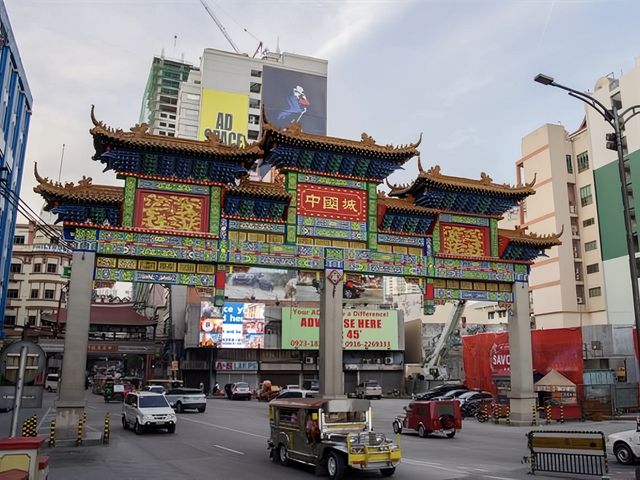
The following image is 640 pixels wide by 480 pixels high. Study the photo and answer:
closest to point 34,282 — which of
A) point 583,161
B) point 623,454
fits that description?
point 583,161

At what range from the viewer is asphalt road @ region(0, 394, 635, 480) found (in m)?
14.2

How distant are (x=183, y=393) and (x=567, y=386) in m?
23.4

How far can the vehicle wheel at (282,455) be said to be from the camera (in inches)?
615

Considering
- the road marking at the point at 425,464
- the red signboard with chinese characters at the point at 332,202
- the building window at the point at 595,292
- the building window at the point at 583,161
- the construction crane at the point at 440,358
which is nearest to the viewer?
the road marking at the point at 425,464

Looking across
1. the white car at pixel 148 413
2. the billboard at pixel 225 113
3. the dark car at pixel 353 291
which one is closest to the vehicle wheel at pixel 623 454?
the white car at pixel 148 413

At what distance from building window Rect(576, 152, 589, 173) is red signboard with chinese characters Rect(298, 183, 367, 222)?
1958 inches

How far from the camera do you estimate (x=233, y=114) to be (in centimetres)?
9969

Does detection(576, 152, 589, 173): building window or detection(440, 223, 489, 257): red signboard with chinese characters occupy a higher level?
detection(576, 152, 589, 173): building window

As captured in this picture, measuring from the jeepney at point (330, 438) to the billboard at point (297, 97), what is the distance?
8595 cm

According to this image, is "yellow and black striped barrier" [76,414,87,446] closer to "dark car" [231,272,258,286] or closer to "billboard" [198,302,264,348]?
"billboard" [198,302,264,348]

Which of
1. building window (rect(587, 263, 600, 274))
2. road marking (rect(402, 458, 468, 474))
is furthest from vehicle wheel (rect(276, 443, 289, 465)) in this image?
building window (rect(587, 263, 600, 274))

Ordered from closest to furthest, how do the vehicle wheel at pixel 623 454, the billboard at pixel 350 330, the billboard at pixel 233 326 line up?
the vehicle wheel at pixel 623 454 < the billboard at pixel 233 326 < the billboard at pixel 350 330

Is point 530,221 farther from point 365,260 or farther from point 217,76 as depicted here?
point 217,76

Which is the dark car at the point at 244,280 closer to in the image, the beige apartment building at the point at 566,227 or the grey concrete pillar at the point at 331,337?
the beige apartment building at the point at 566,227
